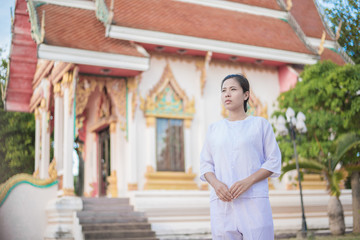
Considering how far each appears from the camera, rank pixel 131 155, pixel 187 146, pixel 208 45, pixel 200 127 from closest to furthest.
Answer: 1. pixel 131 155
2. pixel 208 45
3. pixel 187 146
4. pixel 200 127

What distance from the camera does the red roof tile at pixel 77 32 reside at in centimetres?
901

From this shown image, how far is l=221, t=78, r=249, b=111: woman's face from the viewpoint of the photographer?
2.68 m

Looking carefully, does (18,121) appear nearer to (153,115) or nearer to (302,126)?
(153,115)

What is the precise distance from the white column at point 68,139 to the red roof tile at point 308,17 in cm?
698

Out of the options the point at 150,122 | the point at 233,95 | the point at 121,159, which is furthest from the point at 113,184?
the point at 233,95

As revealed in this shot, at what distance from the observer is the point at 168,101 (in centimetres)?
1052

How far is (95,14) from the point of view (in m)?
10.3

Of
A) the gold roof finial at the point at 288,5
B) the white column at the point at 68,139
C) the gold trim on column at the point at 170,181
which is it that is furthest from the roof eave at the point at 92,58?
the gold roof finial at the point at 288,5

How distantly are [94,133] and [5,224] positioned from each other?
4198mm

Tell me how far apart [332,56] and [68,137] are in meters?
7.42

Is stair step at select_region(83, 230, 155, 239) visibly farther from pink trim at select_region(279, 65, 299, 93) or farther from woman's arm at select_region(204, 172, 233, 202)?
woman's arm at select_region(204, 172, 233, 202)

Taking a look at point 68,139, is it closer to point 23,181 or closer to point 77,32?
point 23,181

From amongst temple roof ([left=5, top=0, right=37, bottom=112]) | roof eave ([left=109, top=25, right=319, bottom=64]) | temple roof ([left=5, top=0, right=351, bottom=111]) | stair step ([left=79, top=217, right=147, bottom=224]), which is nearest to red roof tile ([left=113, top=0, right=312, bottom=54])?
temple roof ([left=5, top=0, right=351, bottom=111])

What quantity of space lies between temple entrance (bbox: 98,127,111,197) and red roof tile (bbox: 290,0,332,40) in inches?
244
